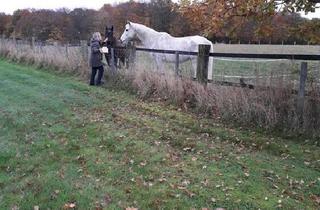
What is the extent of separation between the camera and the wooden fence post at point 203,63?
1155cm

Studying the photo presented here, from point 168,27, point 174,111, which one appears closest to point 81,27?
point 168,27

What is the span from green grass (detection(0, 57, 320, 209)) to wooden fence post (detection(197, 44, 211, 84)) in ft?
3.84

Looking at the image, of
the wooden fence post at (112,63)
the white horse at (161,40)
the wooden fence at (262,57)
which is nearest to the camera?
the wooden fence at (262,57)

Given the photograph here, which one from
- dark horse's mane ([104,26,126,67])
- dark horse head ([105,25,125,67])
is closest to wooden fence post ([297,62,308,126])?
dark horse's mane ([104,26,126,67])

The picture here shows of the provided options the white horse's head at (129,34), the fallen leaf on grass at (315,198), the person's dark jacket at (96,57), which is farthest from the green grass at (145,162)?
the white horse's head at (129,34)

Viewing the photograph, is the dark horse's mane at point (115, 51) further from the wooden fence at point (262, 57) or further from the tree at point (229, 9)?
the tree at point (229, 9)

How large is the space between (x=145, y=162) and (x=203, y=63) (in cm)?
522

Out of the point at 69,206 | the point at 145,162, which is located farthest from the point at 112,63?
the point at 69,206

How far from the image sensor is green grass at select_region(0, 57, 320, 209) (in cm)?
583

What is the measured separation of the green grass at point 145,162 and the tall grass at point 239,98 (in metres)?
0.44

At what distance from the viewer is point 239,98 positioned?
9.76 metres

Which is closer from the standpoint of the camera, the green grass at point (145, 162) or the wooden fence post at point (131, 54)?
the green grass at point (145, 162)

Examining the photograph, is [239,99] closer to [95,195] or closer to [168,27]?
[95,195]

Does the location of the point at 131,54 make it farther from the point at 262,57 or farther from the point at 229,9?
the point at 229,9
